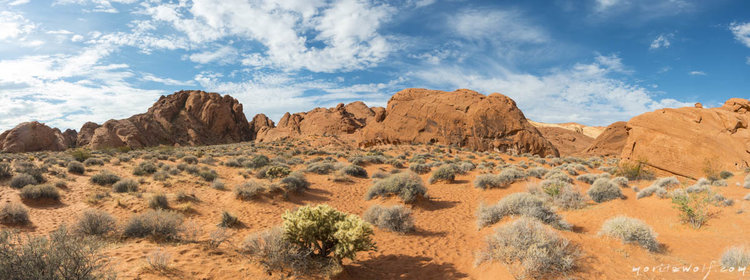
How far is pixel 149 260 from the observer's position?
4.95 metres

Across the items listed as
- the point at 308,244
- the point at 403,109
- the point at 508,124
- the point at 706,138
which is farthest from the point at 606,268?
the point at 403,109

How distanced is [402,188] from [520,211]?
4.81 m

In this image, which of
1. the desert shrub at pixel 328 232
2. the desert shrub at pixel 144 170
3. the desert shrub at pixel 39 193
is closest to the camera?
the desert shrub at pixel 328 232

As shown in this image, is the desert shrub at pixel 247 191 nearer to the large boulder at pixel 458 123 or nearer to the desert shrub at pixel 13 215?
the desert shrub at pixel 13 215

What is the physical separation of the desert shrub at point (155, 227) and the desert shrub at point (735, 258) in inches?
421

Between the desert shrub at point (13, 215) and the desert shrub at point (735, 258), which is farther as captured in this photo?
the desert shrub at point (13, 215)

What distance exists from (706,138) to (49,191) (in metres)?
26.3

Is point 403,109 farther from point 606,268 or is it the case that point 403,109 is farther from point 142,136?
point 142,136

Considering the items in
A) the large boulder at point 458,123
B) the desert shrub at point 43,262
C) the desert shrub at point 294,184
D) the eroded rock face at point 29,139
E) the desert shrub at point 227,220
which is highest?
the large boulder at point 458,123

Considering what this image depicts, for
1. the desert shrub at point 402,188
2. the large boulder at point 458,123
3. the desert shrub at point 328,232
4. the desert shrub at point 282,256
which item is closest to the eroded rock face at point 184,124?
the large boulder at point 458,123

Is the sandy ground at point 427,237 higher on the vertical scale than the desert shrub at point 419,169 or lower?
lower

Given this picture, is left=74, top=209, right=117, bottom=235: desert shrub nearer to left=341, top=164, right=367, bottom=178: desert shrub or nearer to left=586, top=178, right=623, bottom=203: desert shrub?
left=341, top=164, right=367, bottom=178: desert shrub

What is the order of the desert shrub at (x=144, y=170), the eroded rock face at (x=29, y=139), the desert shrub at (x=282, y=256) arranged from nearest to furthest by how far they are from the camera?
the desert shrub at (x=282, y=256), the desert shrub at (x=144, y=170), the eroded rock face at (x=29, y=139)

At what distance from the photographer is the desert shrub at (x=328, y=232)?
5.61 metres
